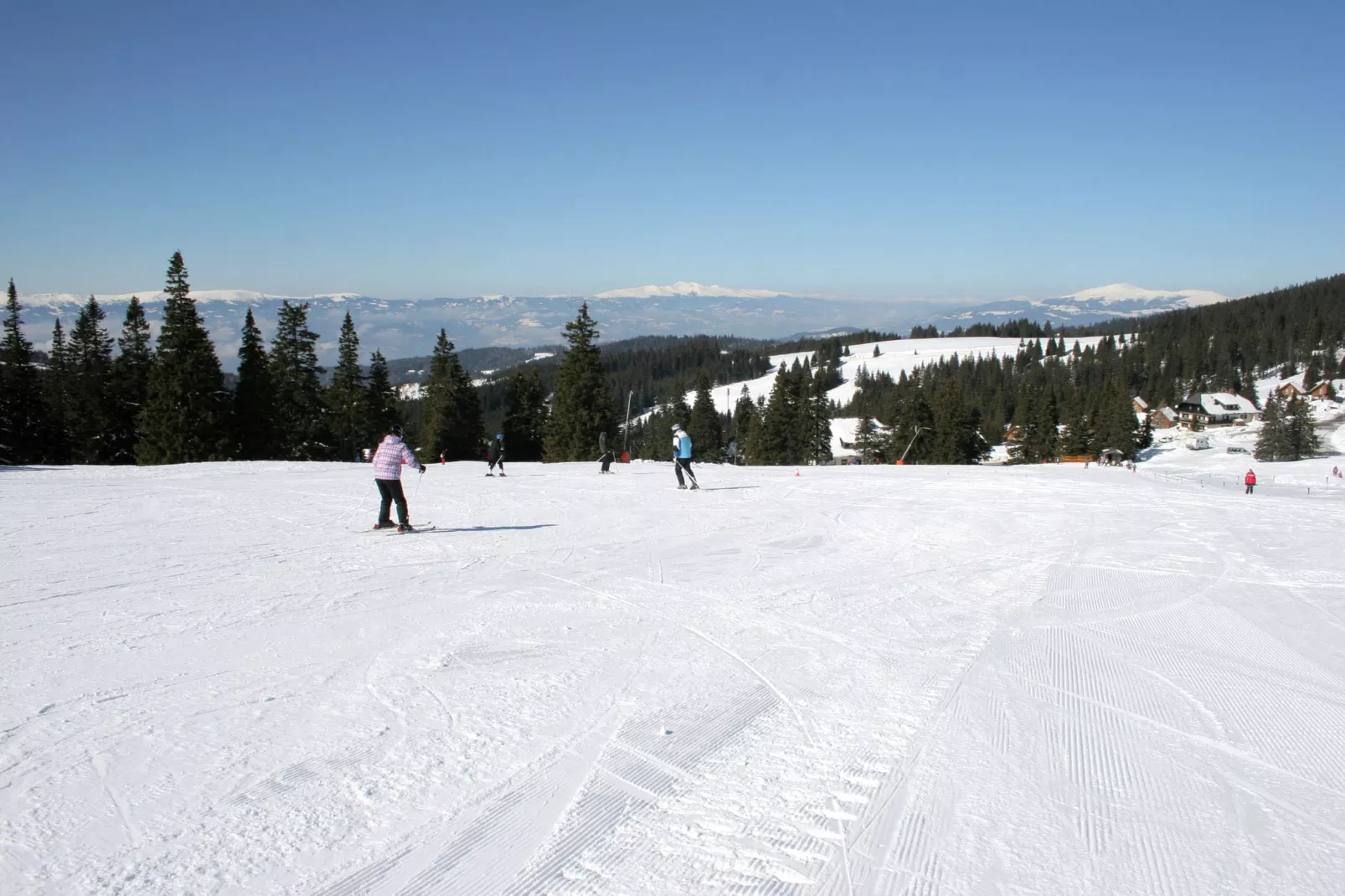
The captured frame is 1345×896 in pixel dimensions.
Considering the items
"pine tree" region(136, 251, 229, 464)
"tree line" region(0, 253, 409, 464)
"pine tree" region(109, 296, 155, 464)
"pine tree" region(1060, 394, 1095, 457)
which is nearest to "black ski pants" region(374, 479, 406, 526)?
"tree line" region(0, 253, 409, 464)

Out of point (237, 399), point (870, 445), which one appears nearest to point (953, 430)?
point (870, 445)

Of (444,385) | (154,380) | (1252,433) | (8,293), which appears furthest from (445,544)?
(1252,433)

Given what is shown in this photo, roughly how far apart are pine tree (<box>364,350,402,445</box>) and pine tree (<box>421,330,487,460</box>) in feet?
9.33

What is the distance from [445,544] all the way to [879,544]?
6805mm

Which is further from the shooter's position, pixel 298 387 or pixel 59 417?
pixel 298 387

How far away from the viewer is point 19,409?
45094 mm

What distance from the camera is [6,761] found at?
4.00 meters

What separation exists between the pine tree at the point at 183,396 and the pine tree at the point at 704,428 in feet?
145

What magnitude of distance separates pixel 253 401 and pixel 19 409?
1322 cm

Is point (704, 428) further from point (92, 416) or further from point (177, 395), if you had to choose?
point (92, 416)

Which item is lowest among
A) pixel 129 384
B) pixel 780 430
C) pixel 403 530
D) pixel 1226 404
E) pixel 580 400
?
pixel 1226 404

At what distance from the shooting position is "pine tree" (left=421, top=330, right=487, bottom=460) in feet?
183

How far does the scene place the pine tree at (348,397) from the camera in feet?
173

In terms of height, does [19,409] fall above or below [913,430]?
above
